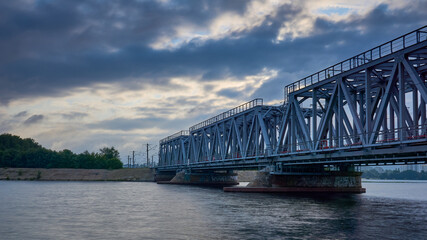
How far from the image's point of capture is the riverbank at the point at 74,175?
516 feet

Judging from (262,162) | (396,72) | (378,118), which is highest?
(396,72)

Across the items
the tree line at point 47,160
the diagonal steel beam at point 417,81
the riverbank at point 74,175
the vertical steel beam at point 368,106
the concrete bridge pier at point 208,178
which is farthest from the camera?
the tree line at point 47,160

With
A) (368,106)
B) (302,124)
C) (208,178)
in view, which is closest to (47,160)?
(208,178)

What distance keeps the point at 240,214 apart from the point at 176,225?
808 cm

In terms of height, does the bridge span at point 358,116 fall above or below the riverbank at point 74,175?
above

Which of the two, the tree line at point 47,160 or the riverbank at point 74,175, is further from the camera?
the tree line at point 47,160

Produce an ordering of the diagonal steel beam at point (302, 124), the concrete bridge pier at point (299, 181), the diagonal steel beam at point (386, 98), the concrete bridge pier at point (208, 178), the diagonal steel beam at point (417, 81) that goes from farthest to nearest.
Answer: the concrete bridge pier at point (208, 178), the concrete bridge pier at point (299, 181), the diagonal steel beam at point (302, 124), the diagonal steel beam at point (386, 98), the diagonal steel beam at point (417, 81)

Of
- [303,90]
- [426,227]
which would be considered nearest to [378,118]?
[426,227]

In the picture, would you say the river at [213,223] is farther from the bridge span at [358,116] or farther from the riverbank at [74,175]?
the riverbank at [74,175]

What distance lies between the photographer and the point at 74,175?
161875 millimetres

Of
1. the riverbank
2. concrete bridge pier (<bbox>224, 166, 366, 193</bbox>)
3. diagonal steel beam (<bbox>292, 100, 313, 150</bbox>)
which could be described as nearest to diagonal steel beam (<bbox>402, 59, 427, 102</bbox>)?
diagonal steel beam (<bbox>292, 100, 313, 150</bbox>)

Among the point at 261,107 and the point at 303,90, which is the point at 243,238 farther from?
the point at 261,107

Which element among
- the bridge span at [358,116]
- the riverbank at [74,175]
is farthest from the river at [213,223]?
the riverbank at [74,175]

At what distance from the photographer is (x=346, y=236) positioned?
82.1 feet
